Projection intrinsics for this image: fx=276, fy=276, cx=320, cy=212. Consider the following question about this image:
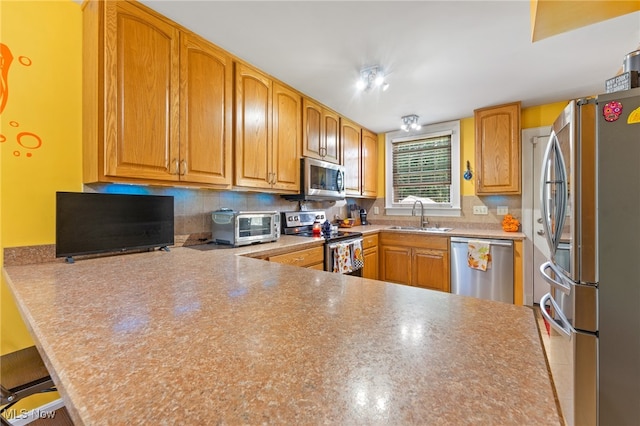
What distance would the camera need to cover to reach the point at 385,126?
3785 mm

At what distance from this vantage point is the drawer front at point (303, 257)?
2109 mm

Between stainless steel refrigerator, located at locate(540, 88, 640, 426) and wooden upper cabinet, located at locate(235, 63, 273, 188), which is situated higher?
wooden upper cabinet, located at locate(235, 63, 273, 188)

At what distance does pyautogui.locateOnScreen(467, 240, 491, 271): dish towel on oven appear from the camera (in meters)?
2.79

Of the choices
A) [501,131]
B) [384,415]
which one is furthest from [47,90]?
[501,131]

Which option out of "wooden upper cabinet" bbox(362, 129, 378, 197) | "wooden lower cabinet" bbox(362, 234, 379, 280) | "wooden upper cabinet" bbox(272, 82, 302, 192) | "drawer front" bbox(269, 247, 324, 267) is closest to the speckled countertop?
"drawer front" bbox(269, 247, 324, 267)

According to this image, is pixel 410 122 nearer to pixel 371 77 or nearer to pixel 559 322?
pixel 371 77

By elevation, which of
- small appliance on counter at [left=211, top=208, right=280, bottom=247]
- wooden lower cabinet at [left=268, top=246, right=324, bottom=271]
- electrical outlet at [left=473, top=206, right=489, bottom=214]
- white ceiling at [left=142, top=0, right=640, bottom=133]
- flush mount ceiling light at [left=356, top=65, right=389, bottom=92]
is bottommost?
wooden lower cabinet at [left=268, top=246, right=324, bottom=271]

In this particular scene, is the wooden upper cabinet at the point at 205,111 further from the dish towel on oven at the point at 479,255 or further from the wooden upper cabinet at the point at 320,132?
the dish towel on oven at the point at 479,255

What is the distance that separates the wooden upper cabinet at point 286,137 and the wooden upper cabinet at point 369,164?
139 cm

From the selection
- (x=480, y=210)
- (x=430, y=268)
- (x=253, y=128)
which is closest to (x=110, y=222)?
(x=253, y=128)

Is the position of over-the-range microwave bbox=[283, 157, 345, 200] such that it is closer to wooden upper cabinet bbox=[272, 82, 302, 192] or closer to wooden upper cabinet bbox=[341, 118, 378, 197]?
wooden upper cabinet bbox=[272, 82, 302, 192]

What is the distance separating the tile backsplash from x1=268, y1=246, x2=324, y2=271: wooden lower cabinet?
67 cm

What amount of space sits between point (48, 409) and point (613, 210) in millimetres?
2837

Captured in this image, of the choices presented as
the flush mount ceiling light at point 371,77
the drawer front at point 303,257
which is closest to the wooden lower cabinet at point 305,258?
the drawer front at point 303,257
